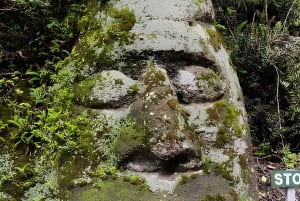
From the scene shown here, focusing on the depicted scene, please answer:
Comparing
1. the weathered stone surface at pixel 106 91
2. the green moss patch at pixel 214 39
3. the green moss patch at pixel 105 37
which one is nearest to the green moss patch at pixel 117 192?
the weathered stone surface at pixel 106 91

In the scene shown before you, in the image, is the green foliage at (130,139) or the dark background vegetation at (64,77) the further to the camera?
the dark background vegetation at (64,77)

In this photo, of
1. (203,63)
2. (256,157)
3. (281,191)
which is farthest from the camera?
(256,157)

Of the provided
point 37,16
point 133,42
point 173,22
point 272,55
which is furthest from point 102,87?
point 272,55

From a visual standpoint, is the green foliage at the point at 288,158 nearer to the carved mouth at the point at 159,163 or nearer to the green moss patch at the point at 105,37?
the carved mouth at the point at 159,163

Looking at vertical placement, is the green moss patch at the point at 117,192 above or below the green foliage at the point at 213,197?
above

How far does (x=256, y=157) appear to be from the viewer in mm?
5242

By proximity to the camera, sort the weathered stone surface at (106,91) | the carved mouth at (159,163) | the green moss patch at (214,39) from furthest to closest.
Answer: the green moss patch at (214,39) → the weathered stone surface at (106,91) → the carved mouth at (159,163)

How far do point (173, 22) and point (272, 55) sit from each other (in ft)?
7.69

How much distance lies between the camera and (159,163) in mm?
3340

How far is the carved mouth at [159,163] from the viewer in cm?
334

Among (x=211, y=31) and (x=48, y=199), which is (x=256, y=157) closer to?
(x=211, y=31)

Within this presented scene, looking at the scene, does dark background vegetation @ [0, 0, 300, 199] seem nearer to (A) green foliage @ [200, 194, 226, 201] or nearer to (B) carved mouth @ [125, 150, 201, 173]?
(B) carved mouth @ [125, 150, 201, 173]

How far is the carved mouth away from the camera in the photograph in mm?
3342

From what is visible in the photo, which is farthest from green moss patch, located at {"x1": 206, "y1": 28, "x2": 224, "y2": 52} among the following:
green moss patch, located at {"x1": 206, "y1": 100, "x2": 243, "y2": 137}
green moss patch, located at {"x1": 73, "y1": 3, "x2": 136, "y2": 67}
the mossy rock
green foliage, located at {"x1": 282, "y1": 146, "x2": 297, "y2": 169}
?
green foliage, located at {"x1": 282, "y1": 146, "x2": 297, "y2": 169}
